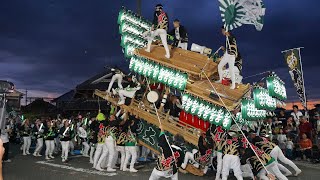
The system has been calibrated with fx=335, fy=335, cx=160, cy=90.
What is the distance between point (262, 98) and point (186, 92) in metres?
2.95

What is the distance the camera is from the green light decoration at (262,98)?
39.0 feet

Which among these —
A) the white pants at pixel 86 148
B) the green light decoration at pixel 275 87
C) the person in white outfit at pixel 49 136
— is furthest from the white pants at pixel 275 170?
the white pants at pixel 86 148

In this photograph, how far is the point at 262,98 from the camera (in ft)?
39.4

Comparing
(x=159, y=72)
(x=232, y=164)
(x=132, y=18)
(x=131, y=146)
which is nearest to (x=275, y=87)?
(x=232, y=164)

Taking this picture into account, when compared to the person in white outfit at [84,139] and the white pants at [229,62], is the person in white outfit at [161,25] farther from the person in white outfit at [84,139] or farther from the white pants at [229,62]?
the person in white outfit at [84,139]

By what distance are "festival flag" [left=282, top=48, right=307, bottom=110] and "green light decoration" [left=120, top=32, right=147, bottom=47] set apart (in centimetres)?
767

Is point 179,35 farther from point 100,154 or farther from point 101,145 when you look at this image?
point 100,154

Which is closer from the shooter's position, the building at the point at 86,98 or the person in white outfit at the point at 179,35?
the person in white outfit at the point at 179,35

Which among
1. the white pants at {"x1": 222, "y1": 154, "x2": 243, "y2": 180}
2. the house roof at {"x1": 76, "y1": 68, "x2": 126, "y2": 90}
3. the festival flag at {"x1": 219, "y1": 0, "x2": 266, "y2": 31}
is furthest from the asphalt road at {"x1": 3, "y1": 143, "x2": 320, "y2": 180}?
Result: the house roof at {"x1": 76, "y1": 68, "x2": 126, "y2": 90}

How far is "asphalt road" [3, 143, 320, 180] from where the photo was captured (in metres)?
A: 12.5

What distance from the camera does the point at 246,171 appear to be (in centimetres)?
1229

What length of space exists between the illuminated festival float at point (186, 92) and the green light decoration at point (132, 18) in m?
0.05

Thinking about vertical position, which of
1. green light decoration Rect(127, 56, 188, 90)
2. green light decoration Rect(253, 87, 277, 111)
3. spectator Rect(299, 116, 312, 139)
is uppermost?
green light decoration Rect(127, 56, 188, 90)

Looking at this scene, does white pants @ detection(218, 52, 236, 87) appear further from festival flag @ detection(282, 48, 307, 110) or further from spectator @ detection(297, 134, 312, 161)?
festival flag @ detection(282, 48, 307, 110)
